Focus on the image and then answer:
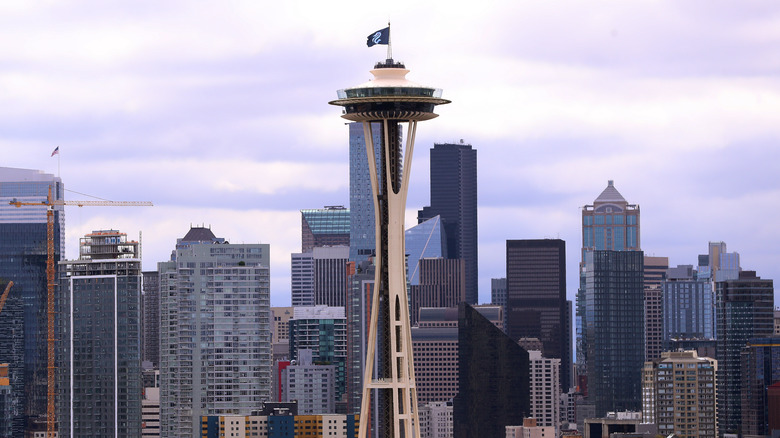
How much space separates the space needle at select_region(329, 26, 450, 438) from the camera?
133m

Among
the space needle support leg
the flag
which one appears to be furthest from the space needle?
the flag

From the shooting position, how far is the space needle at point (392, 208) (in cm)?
13312

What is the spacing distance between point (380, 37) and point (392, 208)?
16674 millimetres

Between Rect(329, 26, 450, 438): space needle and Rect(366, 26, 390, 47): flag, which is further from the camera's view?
Rect(366, 26, 390, 47): flag

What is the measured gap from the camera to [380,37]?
14300 centimetres

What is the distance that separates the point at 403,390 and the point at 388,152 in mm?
18358

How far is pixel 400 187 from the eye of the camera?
437 ft

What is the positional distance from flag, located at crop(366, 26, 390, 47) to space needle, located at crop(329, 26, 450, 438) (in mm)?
6004

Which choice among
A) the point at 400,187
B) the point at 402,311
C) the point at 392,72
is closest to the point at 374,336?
the point at 402,311

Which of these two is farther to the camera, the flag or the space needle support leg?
the flag

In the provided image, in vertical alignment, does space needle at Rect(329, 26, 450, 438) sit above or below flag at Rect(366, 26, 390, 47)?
below

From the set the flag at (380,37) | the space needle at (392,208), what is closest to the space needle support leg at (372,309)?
the space needle at (392,208)

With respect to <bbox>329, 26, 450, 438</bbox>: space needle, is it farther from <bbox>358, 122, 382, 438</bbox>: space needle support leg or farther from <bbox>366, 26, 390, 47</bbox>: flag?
<bbox>366, 26, 390, 47</bbox>: flag

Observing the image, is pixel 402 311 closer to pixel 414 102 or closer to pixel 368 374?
pixel 368 374
